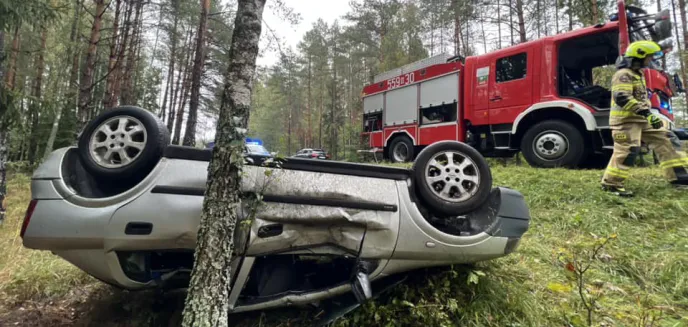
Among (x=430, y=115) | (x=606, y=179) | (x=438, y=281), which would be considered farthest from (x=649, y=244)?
(x=430, y=115)

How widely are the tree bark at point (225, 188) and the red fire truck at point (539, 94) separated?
17.7ft

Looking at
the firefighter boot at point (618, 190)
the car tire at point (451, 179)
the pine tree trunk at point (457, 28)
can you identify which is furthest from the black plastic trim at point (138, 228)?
the pine tree trunk at point (457, 28)

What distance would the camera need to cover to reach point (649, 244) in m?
2.55

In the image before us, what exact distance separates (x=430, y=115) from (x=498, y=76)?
6.59 ft

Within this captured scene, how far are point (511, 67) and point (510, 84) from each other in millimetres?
340

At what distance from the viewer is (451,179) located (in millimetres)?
2035

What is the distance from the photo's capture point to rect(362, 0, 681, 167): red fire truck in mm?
5051

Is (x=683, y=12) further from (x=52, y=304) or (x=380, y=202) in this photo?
(x=52, y=304)

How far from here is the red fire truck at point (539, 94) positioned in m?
5.05

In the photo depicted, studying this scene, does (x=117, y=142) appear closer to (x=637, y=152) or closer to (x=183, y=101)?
(x=637, y=152)

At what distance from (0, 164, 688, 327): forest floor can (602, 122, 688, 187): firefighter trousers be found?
0.54 metres

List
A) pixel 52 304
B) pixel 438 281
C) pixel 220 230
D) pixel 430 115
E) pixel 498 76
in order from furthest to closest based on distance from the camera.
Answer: pixel 430 115
pixel 498 76
pixel 52 304
pixel 438 281
pixel 220 230

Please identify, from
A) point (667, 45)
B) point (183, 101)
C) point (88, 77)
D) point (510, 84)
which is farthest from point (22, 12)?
point (183, 101)

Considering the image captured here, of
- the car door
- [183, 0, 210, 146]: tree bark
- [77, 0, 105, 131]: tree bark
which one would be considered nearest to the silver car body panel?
the car door
